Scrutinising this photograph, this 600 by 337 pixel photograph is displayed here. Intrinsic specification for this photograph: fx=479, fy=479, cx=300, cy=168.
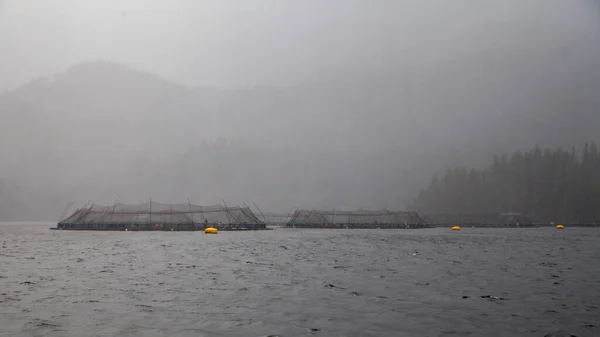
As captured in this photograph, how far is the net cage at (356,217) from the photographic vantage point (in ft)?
533

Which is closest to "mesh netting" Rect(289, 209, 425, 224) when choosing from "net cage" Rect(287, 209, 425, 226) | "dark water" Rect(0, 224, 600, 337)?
"net cage" Rect(287, 209, 425, 226)

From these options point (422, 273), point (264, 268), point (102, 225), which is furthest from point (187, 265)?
point (102, 225)

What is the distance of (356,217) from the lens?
595ft

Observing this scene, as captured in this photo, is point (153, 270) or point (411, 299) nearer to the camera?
point (411, 299)

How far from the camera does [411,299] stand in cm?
2234

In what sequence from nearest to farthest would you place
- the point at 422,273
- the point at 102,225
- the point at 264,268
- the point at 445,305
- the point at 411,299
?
the point at 445,305
the point at 411,299
the point at 422,273
the point at 264,268
the point at 102,225

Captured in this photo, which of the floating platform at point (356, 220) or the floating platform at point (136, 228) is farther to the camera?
the floating platform at point (356, 220)

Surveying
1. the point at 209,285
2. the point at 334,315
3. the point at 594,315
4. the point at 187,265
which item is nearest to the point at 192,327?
the point at 334,315

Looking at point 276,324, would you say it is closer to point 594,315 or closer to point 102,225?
point 594,315

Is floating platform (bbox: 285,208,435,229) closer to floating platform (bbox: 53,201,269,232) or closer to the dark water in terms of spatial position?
floating platform (bbox: 53,201,269,232)

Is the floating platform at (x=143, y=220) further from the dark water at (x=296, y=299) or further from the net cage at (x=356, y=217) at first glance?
the dark water at (x=296, y=299)

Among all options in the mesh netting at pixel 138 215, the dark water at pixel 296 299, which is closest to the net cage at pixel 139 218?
the mesh netting at pixel 138 215

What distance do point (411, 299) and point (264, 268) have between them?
15107mm

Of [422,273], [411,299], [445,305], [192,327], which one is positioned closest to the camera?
[192,327]
